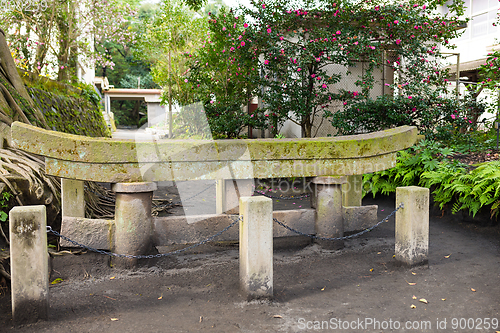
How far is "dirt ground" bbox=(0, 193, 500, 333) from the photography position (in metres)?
3.24

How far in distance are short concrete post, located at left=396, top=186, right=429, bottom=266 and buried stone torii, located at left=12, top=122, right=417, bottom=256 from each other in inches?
24.5

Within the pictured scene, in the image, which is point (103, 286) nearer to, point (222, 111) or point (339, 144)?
point (339, 144)

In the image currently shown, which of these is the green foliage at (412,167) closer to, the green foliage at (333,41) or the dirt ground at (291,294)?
the green foliage at (333,41)

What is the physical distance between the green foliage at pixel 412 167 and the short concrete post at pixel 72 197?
17.8ft

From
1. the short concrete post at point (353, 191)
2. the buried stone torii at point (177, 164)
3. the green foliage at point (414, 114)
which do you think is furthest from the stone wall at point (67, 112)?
the green foliage at point (414, 114)

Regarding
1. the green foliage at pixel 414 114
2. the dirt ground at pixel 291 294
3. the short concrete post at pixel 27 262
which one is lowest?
the dirt ground at pixel 291 294

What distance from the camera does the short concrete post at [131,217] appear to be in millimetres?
4180

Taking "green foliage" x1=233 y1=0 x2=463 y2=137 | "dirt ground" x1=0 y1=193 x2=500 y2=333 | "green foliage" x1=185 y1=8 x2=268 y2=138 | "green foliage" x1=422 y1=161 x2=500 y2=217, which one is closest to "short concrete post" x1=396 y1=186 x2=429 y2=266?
"dirt ground" x1=0 y1=193 x2=500 y2=333

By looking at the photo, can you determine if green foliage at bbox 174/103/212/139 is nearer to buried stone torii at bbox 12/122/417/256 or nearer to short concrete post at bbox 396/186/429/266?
buried stone torii at bbox 12/122/417/256

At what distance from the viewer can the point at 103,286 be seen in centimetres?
402

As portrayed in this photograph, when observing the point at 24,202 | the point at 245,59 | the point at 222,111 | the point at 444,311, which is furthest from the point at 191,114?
the point at 444,311

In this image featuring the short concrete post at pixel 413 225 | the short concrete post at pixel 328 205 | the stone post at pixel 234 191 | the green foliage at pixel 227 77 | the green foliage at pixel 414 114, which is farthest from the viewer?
the green foliage at pixel 227 77

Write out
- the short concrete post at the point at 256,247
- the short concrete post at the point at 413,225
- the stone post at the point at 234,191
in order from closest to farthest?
the short concrete post at the point at 256,247 < the short concrete post at the point at 413,225 < the stone post at the point at 234,191

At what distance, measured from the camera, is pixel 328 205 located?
16.0 ft
